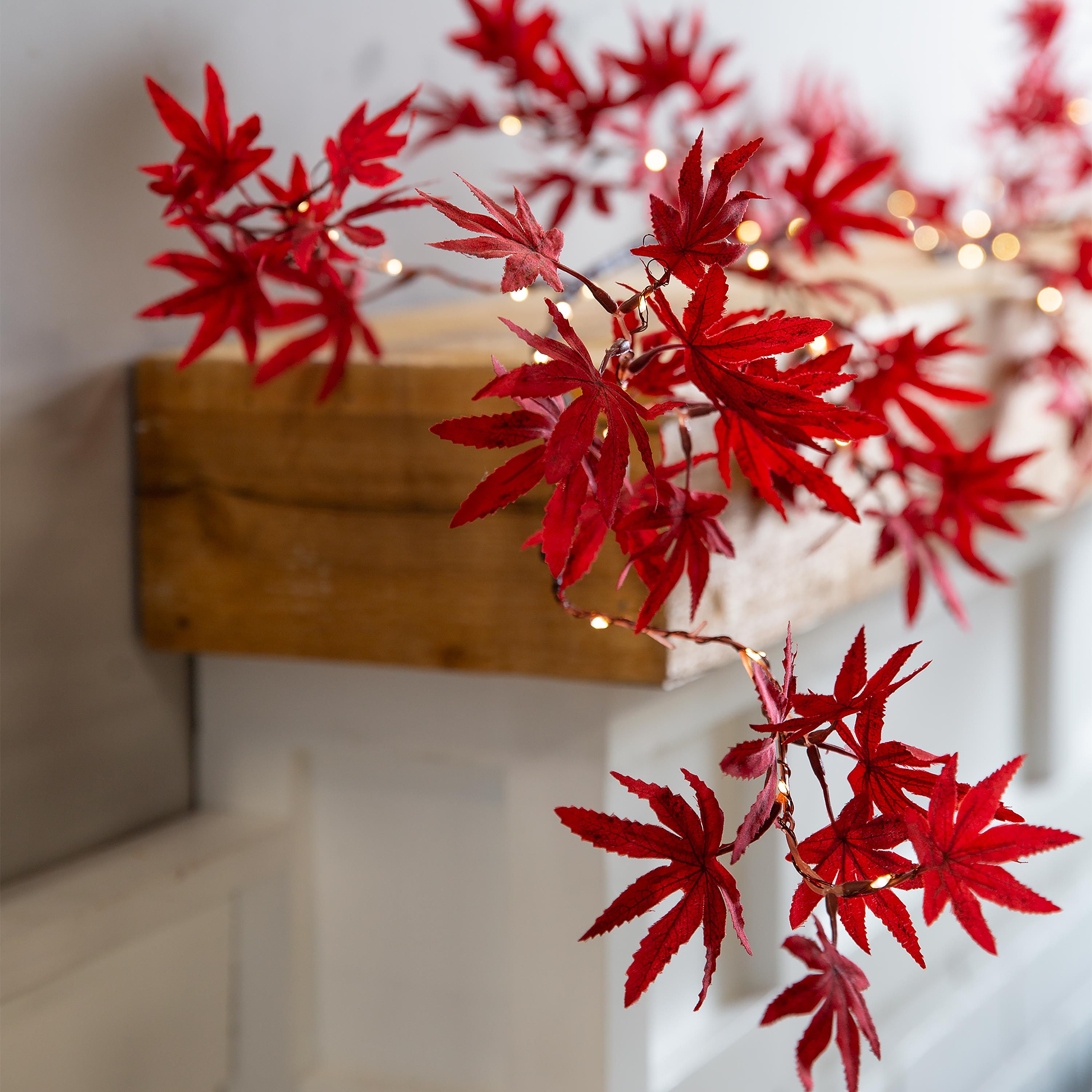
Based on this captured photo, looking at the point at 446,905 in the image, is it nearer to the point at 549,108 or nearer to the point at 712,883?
the point at 712,883

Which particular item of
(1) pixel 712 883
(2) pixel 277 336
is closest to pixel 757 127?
(2) pixel 277 336

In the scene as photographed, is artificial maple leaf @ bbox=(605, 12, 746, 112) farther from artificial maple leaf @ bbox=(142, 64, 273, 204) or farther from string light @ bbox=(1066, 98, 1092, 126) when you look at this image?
string light @ bbox=(1066, 98, 1092, 126)

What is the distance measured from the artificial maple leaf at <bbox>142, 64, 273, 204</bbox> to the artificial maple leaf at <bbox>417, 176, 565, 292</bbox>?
0.22 meters

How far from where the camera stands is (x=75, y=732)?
793 millimetres

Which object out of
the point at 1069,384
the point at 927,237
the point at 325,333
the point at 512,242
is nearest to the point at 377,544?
the point at 325,333

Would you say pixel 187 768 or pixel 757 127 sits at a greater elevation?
pixel 757 127

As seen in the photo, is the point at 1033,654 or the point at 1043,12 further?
the point at 1043,12

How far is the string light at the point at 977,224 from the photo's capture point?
4.40 ft

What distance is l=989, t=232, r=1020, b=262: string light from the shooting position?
1.19m

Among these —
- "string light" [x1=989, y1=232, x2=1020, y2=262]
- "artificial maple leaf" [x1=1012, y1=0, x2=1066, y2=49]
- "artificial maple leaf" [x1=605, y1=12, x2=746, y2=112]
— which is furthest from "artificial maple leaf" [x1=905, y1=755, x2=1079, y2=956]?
"artificial maple leaf" [x1=1012, y1=0, x2=1066, y2=49]

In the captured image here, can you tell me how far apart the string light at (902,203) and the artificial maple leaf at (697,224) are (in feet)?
4.08

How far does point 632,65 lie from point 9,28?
423 millimetres

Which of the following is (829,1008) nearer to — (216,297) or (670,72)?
(216,297)

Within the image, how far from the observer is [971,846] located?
42 centimetres
